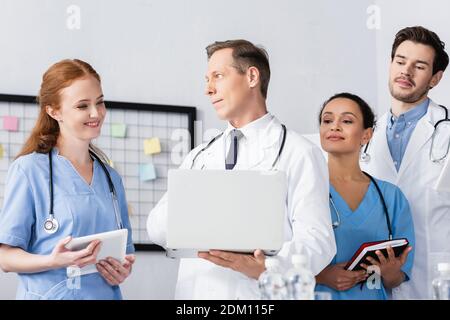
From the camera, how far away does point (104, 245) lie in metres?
1.87

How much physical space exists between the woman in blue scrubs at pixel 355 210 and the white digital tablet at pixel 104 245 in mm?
674

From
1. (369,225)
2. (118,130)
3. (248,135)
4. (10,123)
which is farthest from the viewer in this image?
(118,130)

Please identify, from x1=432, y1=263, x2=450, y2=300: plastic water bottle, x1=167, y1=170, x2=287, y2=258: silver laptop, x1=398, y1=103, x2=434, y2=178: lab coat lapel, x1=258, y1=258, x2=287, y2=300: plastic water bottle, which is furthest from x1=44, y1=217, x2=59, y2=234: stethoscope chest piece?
x1=398, y1=103, x2=434, y2=178: lab coat lapel

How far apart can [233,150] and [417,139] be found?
0.86 meters

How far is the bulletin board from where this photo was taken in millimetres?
3188

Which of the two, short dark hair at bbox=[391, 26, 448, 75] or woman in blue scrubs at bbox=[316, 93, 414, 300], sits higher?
short dark hair at bbox=[391, 26, 448, 75]

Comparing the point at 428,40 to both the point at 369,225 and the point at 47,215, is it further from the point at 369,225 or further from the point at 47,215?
the point at 47,215

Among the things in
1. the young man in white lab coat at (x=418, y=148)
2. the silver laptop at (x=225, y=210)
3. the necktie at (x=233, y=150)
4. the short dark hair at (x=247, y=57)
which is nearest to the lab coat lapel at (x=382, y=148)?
the young man in white lab coat at (x=418, y=148)

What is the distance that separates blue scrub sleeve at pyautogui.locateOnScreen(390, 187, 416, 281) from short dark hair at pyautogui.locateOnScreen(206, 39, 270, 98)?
59 centimetres

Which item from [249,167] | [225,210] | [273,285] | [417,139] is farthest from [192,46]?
[273,285]

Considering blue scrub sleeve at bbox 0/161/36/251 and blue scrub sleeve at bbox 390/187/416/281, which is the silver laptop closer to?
blue scrub sleeve at bbox 0/161/36/251

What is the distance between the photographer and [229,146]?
7.25ft
